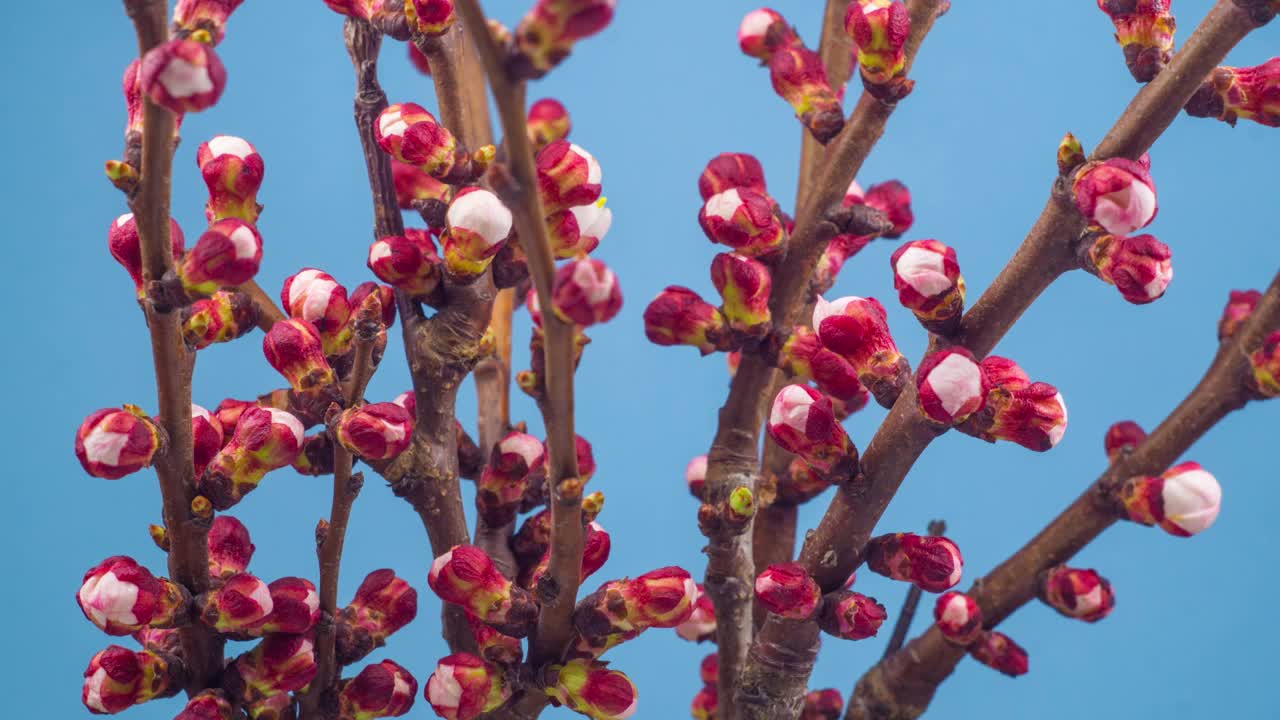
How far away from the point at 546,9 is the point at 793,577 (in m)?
0.34

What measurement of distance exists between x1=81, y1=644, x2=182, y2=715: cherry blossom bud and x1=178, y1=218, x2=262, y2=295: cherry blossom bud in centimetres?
19

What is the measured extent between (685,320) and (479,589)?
16 cm

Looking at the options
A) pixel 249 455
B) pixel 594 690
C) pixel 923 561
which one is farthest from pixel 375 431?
pixel 923 561

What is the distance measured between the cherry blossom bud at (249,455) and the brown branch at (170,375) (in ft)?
0.04

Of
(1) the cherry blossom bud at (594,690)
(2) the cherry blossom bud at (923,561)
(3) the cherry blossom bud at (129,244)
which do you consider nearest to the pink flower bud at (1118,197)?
(2) the cherry blossom bud at (923,561)

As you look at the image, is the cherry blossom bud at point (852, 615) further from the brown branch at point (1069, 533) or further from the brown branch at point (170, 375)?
the brown branch at point (170, 375)

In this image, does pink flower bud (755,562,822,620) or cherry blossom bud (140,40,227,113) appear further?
pink flower bud (755,562,822,620)

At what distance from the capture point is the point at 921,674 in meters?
0.74

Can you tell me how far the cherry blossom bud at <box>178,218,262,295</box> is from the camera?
1.65 feet

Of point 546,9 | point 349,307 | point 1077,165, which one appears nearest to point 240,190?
point 349,307

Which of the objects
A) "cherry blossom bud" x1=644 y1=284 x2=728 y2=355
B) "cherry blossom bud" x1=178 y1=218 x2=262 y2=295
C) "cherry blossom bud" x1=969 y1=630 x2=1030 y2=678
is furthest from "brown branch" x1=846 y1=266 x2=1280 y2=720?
"cherry blossom bud" x1=178 y1=218 x2=262 y2=295

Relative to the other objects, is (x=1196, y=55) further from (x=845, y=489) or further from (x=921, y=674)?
(x=921, y=674)

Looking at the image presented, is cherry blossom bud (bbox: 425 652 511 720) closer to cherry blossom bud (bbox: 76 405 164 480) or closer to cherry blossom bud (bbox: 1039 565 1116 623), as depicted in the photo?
cherry blossom bud (bbox: 76 405 164 480)

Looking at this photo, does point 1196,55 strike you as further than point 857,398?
No
